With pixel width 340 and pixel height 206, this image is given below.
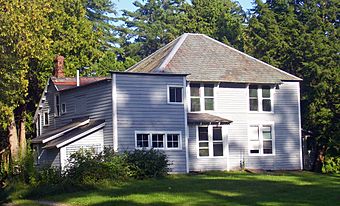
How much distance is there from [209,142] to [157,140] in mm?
4115

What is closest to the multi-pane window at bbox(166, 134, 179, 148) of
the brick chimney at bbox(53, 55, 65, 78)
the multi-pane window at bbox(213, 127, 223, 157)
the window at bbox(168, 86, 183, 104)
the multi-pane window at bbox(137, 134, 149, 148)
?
the multi-pane window at bbox(137, 134, 149, 148)

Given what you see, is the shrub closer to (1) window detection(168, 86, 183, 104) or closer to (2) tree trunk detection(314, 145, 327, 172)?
(1) window detection(168, 86, 183, 104)

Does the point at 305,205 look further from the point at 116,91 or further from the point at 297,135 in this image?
the point at 297,135

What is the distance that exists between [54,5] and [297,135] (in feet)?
60.8

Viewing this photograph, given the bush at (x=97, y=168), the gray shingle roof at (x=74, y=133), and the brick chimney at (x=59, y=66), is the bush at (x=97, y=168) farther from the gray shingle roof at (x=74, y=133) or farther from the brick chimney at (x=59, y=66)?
the brick chimney at (x=59, y=66)

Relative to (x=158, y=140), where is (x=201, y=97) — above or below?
above

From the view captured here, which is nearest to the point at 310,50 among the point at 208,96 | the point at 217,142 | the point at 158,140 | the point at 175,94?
the point at 208,96

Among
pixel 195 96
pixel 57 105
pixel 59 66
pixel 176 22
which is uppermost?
pixel 176 22

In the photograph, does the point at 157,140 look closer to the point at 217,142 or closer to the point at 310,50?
the point at 217,142

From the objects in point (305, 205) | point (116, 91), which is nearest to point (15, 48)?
point (116, 91)

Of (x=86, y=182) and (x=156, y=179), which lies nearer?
(x=86, y=182)

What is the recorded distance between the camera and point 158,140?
119 feet

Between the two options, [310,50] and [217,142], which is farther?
[310,50]

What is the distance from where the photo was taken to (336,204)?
20781 millimetres
